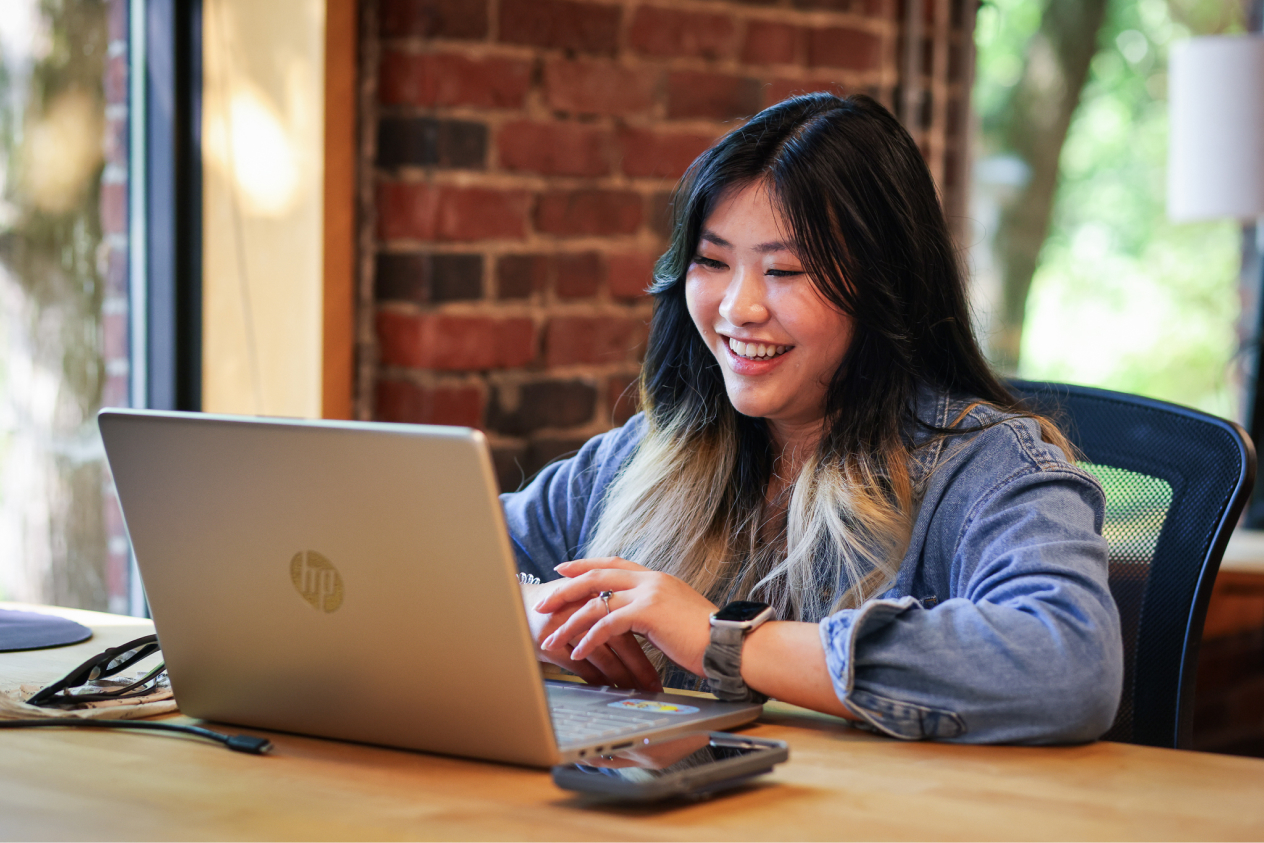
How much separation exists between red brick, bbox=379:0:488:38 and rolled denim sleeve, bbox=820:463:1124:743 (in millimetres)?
1265

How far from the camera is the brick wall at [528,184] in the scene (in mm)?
2045

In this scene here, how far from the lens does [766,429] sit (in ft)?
5.09

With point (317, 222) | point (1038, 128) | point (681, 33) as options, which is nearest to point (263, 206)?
point (317, 222)

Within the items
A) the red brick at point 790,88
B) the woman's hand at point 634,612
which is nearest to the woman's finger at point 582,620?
the woman's hand at point 634,612

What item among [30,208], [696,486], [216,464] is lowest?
[696,486]

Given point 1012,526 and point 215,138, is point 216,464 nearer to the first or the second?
point 1012,526

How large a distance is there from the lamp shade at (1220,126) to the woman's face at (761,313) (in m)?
1.72

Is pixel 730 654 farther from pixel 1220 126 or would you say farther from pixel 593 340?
pixel 1220 126

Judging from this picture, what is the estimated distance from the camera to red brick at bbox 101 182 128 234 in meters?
2.05

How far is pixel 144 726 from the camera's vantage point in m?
1.07

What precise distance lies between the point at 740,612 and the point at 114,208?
136 centimetres

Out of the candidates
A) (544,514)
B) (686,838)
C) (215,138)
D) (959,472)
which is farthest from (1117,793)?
(215,138)

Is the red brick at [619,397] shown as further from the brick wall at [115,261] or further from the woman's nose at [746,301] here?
the woman's nose at [746,301]

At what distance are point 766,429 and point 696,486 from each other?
0.36 ft
